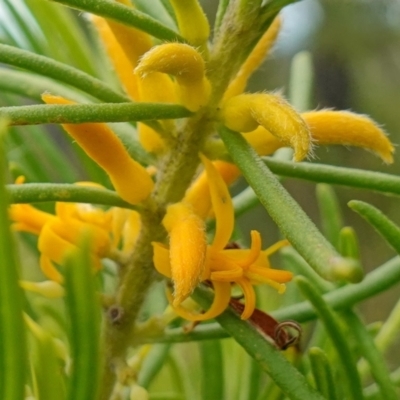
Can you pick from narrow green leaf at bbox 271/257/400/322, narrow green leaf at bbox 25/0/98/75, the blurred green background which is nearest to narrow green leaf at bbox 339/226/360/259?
narrow green leaf at bbox 271/257/400/322

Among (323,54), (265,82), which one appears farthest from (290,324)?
(323,54)

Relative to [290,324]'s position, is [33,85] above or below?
above

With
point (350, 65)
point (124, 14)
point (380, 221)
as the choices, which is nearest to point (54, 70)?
point (124, 14)

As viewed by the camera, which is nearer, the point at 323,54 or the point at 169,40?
the point at 169,40

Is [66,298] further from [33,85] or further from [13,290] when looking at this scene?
[33,85]

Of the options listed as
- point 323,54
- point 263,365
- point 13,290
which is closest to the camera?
point 13,290

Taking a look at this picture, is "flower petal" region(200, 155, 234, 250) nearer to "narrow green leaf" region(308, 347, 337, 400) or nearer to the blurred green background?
"narrow green leaf" region(308, 347, 337, 400)

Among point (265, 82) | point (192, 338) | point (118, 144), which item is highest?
point (265, 82)

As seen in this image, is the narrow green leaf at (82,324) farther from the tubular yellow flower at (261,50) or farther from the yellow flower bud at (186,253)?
the tubular yellow flower at (261,50)

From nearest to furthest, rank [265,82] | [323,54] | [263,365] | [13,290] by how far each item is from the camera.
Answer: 1. [13,290]
2. [263,365]
3. [265,82]
4. [323,54]
